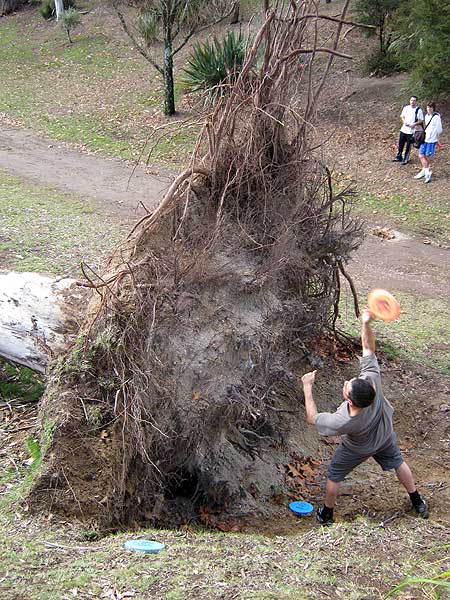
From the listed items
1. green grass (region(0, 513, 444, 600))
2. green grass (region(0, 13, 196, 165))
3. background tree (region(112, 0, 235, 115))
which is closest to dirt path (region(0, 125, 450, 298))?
green grass (region(0, 13, 196, 165))

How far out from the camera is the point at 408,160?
49.7 feet

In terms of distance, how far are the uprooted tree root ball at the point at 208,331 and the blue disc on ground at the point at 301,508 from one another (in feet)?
0.81

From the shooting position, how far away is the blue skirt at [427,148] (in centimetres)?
1430

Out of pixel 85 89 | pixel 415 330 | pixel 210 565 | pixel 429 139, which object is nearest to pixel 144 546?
pixel 210 565

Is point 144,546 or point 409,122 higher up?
point 409,122

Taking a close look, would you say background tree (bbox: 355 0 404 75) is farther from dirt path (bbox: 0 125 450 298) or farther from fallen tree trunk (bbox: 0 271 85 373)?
fallen tree trunk (bbox: 0 271 85 373)

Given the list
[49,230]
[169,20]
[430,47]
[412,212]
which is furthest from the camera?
[169,20]

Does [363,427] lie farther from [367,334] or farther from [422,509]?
[422,509]

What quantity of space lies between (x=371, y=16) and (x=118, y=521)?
17070 millimetres

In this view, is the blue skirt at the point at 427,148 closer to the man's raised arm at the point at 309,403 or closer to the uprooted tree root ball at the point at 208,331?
the uprooted tree root ball at the point at 208,331

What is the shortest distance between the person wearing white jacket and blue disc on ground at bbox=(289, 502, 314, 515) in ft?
33.4

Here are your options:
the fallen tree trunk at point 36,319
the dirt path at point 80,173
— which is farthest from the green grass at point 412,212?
the fallen tree trunk at point 36,319

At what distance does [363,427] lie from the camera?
499 centimetres

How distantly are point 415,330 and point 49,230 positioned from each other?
5152 mm
